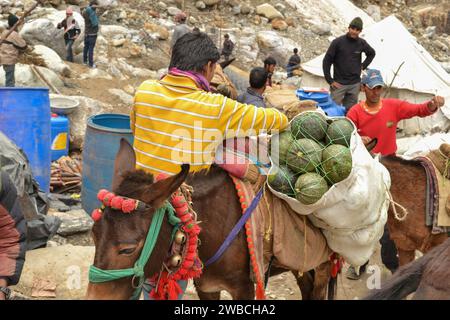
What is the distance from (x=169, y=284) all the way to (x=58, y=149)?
5221mm

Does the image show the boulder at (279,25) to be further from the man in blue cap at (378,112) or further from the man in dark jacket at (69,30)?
the man in blue cap at (378,112)

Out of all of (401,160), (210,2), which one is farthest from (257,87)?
(210,2)

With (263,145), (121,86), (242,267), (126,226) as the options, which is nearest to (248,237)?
(242,267)

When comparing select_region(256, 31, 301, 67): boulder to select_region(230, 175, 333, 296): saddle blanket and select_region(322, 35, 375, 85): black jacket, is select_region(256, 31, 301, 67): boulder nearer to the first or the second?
select_region(322, 35, 375, 85): black jacket

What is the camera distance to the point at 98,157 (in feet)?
20.7

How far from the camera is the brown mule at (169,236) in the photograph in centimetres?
281

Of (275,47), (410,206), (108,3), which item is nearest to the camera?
(410,206)

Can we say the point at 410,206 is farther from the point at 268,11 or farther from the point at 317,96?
the point at 268,11

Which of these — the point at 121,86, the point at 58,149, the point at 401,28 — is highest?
the point at 401,28

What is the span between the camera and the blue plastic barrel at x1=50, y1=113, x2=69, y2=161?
7.76 meters

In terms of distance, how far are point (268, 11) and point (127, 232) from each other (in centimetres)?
1914

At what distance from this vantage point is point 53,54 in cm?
1281

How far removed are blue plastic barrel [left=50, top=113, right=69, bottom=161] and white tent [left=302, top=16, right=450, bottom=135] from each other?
6.52m

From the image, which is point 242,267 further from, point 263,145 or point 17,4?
point 17,4
